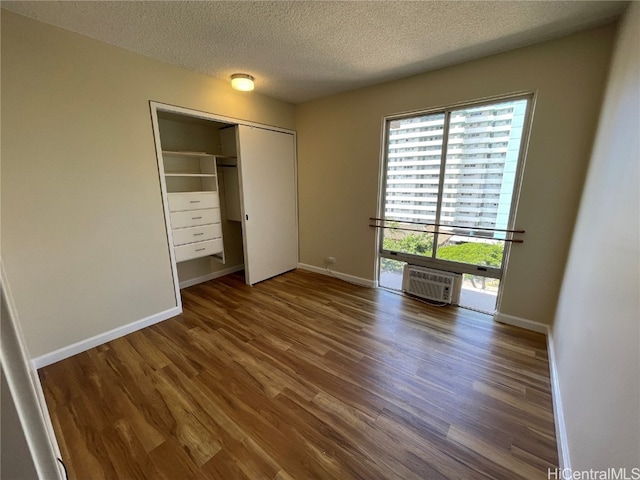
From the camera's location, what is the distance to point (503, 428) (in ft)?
4.90

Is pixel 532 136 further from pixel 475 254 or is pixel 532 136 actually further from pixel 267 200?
pixel 267 200

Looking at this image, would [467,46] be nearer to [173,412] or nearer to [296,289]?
[296,289]

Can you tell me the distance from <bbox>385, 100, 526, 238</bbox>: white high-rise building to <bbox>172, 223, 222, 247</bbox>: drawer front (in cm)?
221

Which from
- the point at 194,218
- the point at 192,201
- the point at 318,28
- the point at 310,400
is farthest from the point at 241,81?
the point at 310,400

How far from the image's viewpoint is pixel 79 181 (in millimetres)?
2037

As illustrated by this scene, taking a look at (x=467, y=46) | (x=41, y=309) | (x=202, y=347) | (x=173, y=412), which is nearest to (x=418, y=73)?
(x=467, y=46)

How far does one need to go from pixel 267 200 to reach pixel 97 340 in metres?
2.29

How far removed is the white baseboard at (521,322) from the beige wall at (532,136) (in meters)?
0.05

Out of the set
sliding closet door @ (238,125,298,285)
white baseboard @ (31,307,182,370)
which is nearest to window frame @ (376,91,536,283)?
sliding closet door @ (238,125,298,285)

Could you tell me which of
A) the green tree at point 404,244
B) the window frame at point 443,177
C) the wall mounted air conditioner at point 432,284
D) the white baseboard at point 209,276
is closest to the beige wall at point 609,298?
the window frame at point 443,177

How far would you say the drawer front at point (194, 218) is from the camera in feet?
9.38

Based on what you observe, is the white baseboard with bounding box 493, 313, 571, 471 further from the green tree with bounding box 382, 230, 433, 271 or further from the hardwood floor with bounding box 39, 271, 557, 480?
the green tree with bounding box 382, 230, 433, 271

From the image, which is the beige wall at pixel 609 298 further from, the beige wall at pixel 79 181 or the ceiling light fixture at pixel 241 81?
the beige wall at pixel 79 181

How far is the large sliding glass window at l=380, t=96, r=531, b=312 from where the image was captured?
2.42 m
